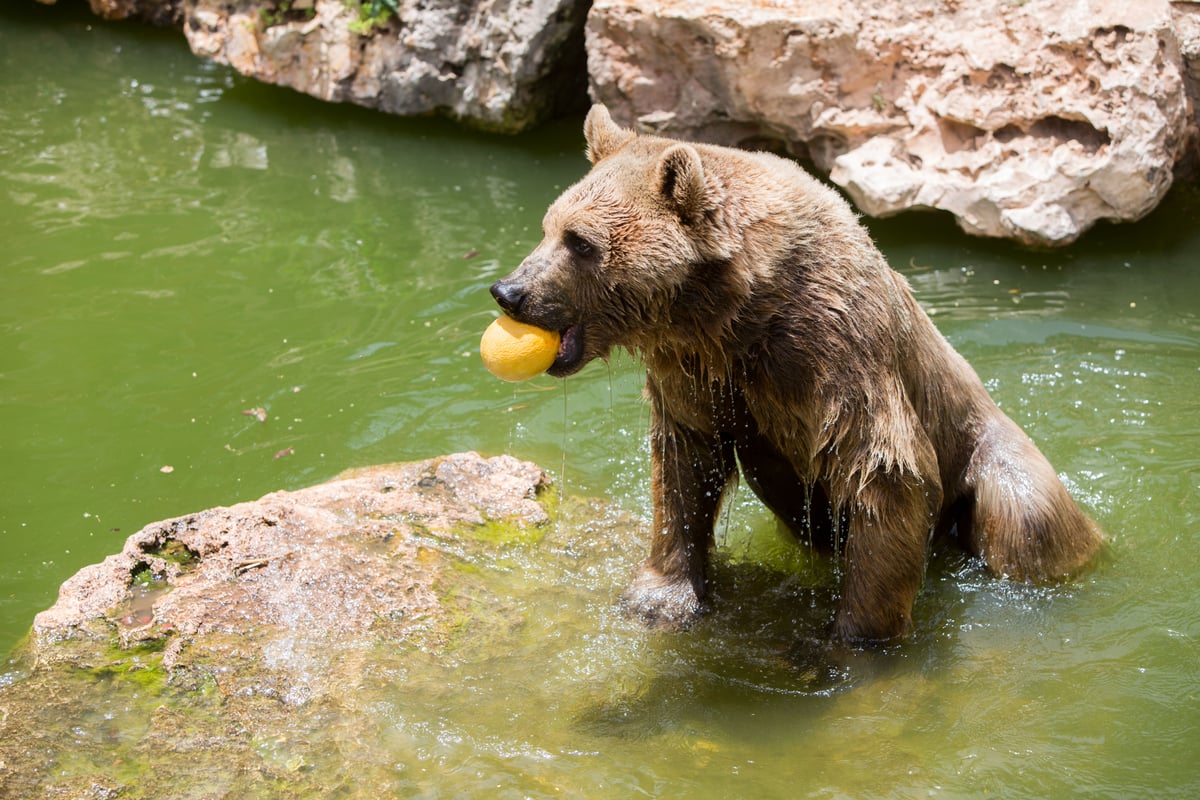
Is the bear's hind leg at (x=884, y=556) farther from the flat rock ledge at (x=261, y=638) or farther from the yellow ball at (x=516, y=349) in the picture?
the flat rock ledge at (x=261, y=638)

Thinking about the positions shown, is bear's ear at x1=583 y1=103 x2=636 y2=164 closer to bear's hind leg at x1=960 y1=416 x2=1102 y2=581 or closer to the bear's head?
the bear's head

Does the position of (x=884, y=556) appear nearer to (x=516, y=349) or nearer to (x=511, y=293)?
(x=516, y=349)

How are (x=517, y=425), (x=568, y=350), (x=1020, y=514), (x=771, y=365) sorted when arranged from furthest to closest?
1. (x=517, y=425)
2. (x=1020, y=514)
3. (x=771, y=365)
4. (x=568, y=350)

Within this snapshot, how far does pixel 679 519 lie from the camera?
5.38 metres

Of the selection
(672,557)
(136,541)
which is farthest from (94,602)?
(672,557)

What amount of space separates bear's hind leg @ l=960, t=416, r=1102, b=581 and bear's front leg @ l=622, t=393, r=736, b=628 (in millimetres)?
1256

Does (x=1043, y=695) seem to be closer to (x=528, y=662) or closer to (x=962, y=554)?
(x=962, y=554)

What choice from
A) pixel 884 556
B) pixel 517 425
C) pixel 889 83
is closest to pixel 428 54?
pixel 889 83

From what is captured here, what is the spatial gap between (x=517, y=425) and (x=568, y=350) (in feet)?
9.90

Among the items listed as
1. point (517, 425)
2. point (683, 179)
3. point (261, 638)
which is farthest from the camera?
point (517, 425)

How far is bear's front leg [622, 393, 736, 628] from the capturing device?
5.22 meters

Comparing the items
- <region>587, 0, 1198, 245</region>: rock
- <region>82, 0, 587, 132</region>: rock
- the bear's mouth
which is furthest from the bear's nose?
<region>82, 0, 587, 132</region>: rock

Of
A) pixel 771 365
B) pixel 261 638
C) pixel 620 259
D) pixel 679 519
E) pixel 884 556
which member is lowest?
pixel 261 638

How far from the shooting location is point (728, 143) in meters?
10.5
